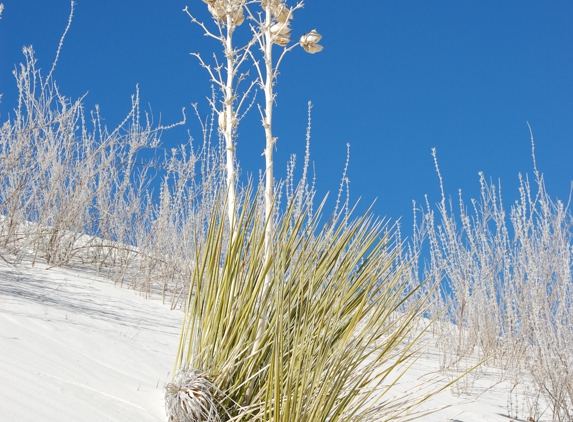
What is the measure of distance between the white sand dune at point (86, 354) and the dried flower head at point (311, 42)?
139 centimetres

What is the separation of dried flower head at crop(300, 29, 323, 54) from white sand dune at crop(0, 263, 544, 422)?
1.39 metres

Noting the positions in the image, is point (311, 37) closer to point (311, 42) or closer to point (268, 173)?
point (311, 42)

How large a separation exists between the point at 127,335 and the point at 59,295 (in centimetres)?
72

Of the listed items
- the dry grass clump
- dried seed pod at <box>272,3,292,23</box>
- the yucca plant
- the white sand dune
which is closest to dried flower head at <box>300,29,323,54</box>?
dried seed pod at <box>272,3,292,23</box>

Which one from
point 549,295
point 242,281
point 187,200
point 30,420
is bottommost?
point 30,420

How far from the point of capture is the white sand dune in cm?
A: 202

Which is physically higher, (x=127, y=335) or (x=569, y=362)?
(x=569, y=362)

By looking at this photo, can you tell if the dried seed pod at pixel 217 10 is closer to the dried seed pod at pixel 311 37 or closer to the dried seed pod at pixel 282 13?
the dried seed pod at pixel 282 13

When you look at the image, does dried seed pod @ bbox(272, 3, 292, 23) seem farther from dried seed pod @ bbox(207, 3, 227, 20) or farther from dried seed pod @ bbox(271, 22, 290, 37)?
dried seed pod @ bbox(207, 3, 227, 20)

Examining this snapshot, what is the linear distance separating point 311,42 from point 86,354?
5.71ft

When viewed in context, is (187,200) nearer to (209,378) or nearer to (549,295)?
(549,295)

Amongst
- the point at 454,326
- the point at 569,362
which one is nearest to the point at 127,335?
the point at 569,362

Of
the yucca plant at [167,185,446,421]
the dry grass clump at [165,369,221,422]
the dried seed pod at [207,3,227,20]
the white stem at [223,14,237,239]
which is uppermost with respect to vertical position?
the dried seed pod at [207,3,227,20]

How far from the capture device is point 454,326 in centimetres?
572
